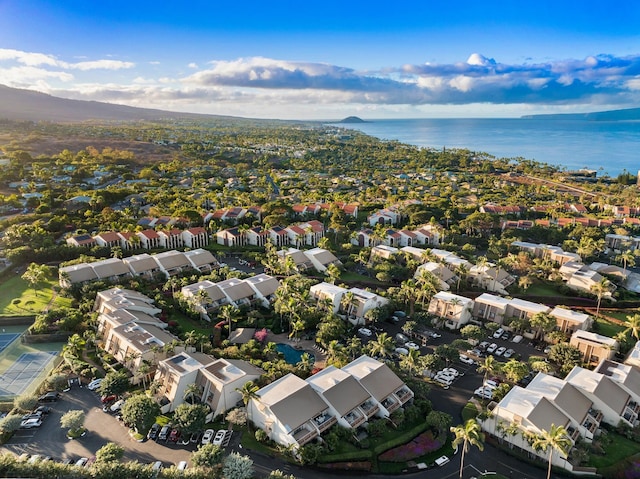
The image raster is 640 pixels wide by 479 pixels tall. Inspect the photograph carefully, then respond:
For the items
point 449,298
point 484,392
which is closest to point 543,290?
point 449,298

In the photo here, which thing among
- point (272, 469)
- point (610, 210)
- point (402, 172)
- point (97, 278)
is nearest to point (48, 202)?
point (97, 278)

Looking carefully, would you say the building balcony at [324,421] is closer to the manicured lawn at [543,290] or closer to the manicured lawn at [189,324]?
the manicured lawn at [189,324]

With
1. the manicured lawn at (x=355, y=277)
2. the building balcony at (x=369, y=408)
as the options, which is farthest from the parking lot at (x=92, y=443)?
the manicured lawn at (x=355, y=277)

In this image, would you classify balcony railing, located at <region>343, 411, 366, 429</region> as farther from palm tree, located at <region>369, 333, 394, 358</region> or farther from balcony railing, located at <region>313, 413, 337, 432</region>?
palm tree, located at <region>369, 333, 394, 358</region>

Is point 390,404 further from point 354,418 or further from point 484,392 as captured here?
point 484,392

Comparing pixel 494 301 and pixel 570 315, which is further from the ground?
pixel 494 301

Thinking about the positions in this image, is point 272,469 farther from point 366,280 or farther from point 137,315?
point 366,280
